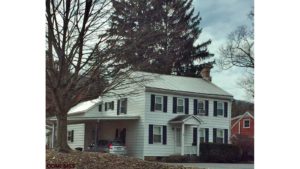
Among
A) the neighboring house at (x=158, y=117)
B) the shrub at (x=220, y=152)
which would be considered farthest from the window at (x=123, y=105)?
the shrub at (x=220, y=152)

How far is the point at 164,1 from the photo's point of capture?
17.2ft

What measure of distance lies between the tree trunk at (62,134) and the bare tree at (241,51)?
159 cm

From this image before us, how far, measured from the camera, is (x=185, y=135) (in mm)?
5094

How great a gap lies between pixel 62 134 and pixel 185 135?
1156mm

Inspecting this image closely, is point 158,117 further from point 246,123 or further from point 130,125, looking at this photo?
point 246,123

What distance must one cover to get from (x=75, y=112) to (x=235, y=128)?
5.06ft

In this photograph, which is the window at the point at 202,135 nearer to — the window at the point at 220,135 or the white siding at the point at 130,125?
the window at the point at 220,135

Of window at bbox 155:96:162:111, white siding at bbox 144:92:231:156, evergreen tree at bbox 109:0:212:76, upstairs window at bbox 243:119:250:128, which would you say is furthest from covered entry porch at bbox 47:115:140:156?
upstairs window at bbox 243:119:250:128

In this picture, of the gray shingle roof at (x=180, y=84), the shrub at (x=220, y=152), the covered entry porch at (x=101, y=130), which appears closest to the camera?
the covered entry porch at (x=101, y=130)

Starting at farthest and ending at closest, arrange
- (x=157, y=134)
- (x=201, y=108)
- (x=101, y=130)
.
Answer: (x=201, y=108) → (x=157, y=134) → (x=101, y=130)

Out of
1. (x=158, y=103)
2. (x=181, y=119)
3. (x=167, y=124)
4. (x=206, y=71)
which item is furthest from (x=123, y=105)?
(x=206, y=71)

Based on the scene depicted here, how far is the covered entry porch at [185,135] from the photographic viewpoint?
5.06 meters
